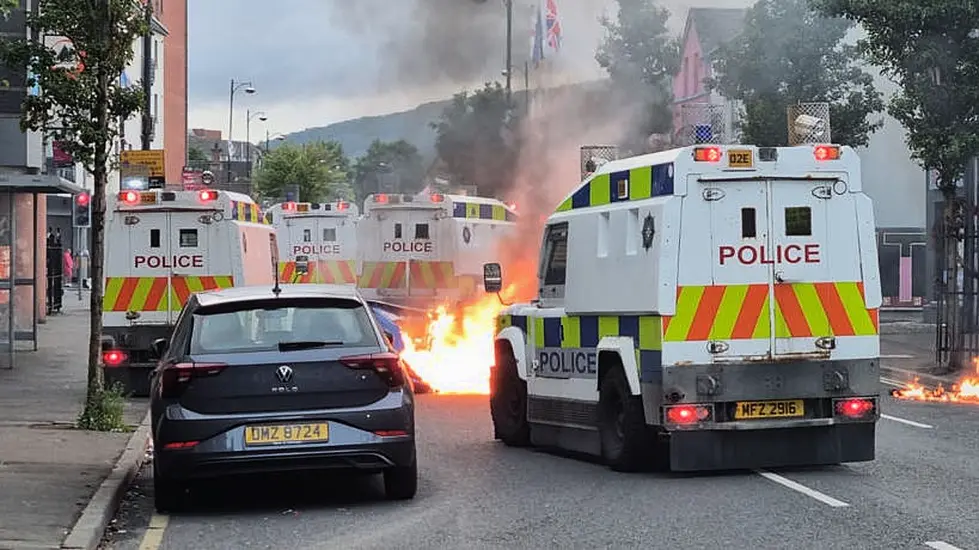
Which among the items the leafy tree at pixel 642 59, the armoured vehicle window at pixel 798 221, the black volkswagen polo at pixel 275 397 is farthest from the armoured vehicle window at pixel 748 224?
the leafy tree at pixel 642 59

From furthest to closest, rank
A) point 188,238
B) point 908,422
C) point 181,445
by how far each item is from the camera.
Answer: point 188,238
point 908,422
point 181,445

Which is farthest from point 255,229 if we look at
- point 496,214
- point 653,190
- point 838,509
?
point 838,509

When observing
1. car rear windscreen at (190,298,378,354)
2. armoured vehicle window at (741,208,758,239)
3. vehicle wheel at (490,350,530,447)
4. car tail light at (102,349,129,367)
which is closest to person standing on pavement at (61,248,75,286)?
car tail light at (102,349,129,367)

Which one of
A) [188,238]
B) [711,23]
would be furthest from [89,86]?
[711,23]

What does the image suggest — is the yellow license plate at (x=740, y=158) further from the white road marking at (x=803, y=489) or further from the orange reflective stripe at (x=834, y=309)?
the white road marking at (x=803, y=489)

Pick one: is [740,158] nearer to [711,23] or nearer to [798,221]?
[798,221]

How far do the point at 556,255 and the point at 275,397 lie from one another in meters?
3.95

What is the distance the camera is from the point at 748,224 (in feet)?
36.2

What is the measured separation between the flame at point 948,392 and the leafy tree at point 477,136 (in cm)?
1397

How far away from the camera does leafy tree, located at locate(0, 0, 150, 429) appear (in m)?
14.8

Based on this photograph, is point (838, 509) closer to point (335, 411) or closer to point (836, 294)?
point (836, 294)

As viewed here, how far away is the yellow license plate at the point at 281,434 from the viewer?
9.64 meters

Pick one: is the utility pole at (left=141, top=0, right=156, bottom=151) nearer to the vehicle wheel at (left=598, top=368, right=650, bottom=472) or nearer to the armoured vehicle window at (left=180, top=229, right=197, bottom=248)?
the armoured vehicle window at (left=180, top=229, right=197, bottom=248)

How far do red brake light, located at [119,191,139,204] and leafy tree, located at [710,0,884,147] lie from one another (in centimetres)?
1170
